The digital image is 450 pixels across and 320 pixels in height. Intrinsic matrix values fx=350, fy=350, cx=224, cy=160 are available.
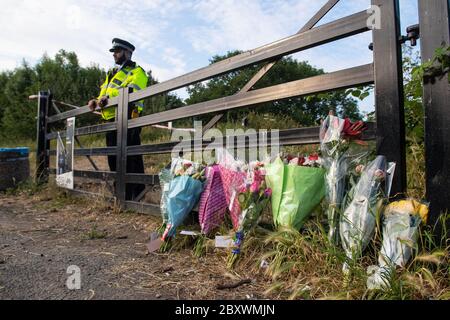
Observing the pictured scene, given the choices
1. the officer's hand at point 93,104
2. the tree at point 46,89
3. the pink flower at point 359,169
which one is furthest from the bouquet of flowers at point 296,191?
the tree at point 46,89

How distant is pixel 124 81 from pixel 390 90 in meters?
3.55

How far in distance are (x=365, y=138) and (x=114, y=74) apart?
3.86 meters

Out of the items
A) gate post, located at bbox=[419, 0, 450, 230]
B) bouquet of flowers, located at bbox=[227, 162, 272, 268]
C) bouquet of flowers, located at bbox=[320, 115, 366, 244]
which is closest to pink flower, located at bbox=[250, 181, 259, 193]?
bouquet of flowers, located at bbox=[227, 162, 272, 268]

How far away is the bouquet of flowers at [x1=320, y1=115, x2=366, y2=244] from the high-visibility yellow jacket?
3023mm

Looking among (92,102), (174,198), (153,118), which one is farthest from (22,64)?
(174,198)

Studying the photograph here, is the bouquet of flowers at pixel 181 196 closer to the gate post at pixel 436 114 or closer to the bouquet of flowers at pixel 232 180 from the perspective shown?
the bouquet of flowers at pixel 232 180

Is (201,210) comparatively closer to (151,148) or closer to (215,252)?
(215,252)

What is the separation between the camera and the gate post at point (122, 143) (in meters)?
4.18

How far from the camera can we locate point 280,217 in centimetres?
203

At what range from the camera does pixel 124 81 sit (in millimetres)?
4617

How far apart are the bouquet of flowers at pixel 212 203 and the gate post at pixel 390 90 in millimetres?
1058

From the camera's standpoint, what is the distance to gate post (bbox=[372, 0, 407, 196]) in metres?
1.91

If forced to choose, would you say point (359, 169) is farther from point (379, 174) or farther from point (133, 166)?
point (133, 166)

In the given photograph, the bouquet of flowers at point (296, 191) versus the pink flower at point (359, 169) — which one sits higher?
the pink flower at point (359, 169)
